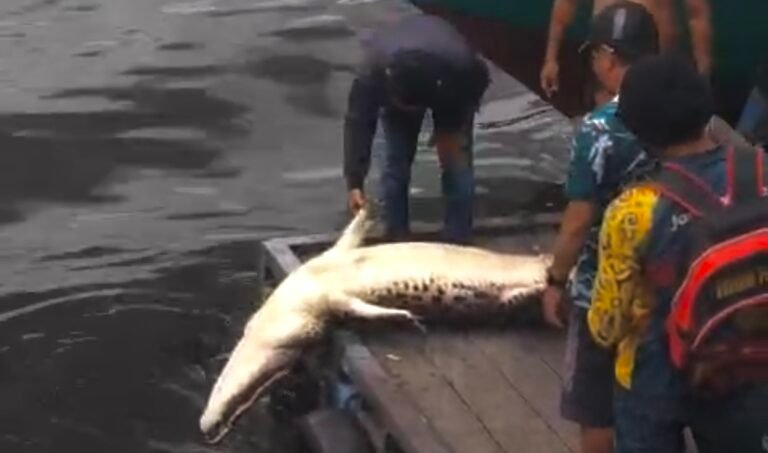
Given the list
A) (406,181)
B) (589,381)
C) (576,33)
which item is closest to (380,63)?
(406,181)

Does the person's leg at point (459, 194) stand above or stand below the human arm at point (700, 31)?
below

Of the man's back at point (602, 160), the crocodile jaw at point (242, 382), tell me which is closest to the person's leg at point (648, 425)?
the man's back at point (602, 160)

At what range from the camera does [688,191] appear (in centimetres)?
409

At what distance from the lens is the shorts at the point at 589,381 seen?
491 cm

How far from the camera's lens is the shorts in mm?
4906

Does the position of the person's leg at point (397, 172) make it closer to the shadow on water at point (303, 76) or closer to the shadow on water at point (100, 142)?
the shadow on water at point (100, 142)

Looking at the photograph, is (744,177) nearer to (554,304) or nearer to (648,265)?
(648,265)

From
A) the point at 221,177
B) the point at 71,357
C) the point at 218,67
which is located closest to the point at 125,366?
the point at 71,357

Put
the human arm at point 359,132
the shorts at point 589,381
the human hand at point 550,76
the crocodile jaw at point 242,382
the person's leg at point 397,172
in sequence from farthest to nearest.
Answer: the human hand at point 550,76 → the person's leg at point 397,172 → the human arm at point 359,132 → the crocodile jaw at point 242,382 → the shorts at point 589,381

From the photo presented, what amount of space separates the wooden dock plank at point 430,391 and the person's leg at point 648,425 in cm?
129

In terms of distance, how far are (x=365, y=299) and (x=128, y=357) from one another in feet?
5.27

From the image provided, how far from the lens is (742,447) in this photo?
416 centimetres

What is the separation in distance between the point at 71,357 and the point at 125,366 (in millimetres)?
285

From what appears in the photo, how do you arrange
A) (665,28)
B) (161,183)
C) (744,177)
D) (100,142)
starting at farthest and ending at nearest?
(100,142)
(161,183)
(665,28)
(744,177)
